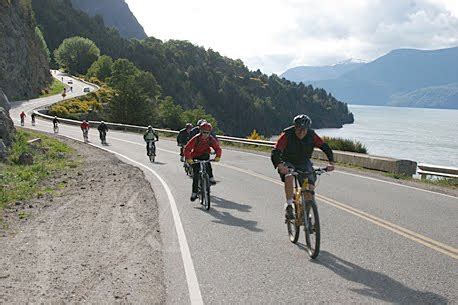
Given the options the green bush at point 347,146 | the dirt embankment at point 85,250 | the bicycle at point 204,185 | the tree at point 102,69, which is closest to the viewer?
the dirt embankment at point 85,250

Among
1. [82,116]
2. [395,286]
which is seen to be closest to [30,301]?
[395,286]

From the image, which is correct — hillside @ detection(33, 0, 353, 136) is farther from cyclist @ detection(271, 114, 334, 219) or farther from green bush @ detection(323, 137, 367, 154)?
cyclist @ detection(271, 114, 334, 219)

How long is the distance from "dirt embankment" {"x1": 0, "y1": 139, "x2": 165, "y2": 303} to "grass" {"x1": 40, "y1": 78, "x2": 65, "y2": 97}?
76.2 metres

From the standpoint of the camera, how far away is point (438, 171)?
610 inches

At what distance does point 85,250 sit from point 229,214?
339 centimetres

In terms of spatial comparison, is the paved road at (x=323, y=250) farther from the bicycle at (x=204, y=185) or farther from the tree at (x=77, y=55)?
the tree at (x=77, y=55)

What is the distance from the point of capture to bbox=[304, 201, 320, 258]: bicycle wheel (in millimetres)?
6289

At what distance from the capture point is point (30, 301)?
487 cm

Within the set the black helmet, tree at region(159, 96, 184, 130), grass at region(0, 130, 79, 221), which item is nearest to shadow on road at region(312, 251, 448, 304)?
the black helmet

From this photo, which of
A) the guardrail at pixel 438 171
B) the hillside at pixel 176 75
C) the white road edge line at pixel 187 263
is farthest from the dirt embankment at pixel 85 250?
the hillside at pixel 176 75

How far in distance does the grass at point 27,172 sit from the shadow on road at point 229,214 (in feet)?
14.7

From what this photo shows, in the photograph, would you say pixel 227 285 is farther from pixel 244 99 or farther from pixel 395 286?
pixel 244 99

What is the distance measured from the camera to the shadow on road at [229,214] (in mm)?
8477

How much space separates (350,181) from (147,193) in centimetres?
631
